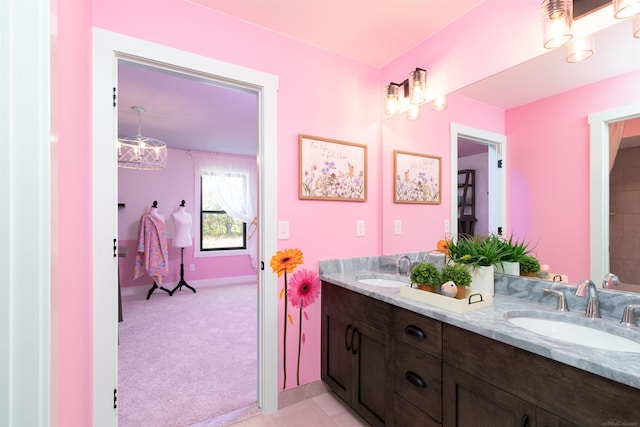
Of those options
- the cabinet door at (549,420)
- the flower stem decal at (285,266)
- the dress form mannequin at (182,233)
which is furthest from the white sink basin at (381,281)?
the dress form mannequin at (182,233)

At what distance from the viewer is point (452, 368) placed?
1.23 m

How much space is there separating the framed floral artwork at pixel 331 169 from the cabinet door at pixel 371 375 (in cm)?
94

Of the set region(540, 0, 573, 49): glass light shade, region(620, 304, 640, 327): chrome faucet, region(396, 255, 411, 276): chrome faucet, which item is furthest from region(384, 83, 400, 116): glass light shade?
region(620, 304, 640, 327): chrome faucet

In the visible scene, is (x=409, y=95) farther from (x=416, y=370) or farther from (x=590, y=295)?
(x=416, y=370)

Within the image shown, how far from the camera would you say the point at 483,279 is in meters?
1.53

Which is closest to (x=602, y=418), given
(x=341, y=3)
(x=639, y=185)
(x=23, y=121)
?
(x=639, y=185)

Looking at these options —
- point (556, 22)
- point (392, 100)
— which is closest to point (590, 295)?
point (556, 22)

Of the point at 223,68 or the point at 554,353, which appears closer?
the point at 554,353

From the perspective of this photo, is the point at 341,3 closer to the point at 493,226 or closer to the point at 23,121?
the point at 493,226

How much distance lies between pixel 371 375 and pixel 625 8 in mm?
2041

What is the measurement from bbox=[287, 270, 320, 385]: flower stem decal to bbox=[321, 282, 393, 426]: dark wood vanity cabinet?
0.26 feet

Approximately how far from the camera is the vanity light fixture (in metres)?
2.05

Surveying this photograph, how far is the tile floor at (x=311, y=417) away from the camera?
1795mm

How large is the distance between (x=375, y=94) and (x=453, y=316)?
1.85 m
